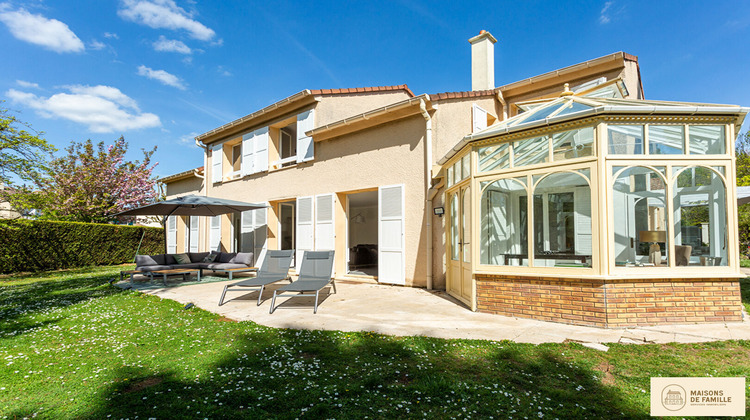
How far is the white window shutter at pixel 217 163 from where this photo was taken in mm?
13127

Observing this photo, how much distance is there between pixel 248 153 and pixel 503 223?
9.31 metres

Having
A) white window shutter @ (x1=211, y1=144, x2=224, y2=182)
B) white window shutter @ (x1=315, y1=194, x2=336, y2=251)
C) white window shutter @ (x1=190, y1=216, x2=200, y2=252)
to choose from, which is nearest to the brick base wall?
white window shutter @ (x1=315, y1=194, x2=336, y2=251)

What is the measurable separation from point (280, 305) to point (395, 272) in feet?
9.79

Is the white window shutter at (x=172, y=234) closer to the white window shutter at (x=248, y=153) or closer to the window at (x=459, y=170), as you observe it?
the white window shutter at (x=248, y=153)

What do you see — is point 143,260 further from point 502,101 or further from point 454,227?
point 502,101

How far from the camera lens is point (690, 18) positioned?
866 cm

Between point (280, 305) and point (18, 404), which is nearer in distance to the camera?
point (18, 404)

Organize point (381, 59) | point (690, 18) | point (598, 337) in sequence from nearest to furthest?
point (598, 337) < point (690, 18) < point (381, 59)

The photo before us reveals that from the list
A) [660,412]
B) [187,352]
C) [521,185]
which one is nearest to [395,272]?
[521,185]

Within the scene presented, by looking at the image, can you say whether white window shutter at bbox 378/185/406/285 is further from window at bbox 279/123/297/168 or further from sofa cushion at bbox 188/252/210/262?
sofa cushion at bbox 188/252/210/262

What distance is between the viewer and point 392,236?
830 centimetres

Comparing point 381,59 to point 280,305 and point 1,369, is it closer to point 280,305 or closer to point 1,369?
point 280,305

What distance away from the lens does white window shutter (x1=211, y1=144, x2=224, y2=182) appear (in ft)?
43.1

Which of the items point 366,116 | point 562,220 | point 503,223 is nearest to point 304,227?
point 366,116
